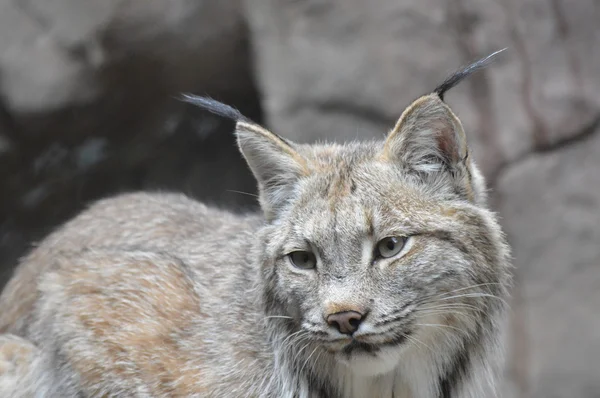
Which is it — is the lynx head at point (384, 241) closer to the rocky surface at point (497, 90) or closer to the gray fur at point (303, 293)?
the gray fur at point (303, 293)

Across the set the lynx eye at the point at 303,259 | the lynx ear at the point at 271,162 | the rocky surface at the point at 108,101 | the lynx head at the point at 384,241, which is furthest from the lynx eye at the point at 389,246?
the rocky surface at the point at 108,101

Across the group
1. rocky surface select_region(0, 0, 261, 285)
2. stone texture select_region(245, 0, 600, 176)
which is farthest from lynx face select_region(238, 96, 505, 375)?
rocky surface select_region(0, 0, 261, 285)

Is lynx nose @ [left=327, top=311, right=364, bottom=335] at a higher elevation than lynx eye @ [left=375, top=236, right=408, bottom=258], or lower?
lower

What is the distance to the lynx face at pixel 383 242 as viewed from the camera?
3.56 metres

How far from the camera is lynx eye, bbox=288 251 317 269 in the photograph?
3795mm

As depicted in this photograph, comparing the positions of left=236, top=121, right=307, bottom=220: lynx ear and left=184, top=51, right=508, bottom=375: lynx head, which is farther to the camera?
left=236, top=121, right=307, bottom=220: lynx ear

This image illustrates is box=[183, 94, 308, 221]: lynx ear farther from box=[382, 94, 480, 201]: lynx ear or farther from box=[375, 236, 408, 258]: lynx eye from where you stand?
box=[375, 236, 408, 258]: lynx eye

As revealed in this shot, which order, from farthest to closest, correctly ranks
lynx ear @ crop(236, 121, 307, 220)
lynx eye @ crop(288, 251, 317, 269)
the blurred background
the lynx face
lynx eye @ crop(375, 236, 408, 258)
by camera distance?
1. the blurred background
2. lynx ear @ crop(236, 121, 307, 220)
3. lynx eye @ crop(288, 251, 317, 269)
4. lynx eye @ crop(375, 236, 408, 258)
5. the lynx face

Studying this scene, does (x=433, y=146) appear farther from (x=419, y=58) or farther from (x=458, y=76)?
(x=419, y=58)

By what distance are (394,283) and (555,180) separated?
3652 mm

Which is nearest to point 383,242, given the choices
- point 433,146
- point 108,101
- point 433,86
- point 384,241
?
point 384,241

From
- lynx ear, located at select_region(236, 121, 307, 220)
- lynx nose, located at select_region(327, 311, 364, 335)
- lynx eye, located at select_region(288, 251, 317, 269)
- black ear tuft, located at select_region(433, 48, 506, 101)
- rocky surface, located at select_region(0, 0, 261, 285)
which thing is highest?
rocky surface, located at select_region(0, 0, 261, 285)

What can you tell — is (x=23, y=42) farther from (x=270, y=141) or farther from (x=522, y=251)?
(x=522, y=251)

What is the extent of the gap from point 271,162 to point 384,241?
0.73 m
